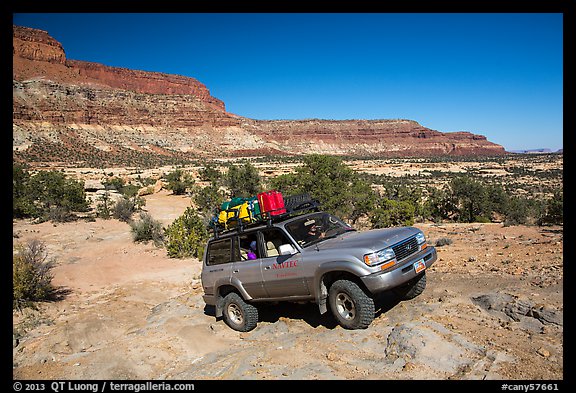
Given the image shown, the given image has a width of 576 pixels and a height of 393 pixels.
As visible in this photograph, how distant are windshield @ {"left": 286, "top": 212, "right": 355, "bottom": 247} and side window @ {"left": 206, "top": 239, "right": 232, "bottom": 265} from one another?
136 centimetres

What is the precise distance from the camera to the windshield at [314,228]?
6.26 m

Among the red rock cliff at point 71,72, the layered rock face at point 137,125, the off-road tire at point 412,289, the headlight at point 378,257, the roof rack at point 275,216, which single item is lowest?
the off-road tire at point 412,289

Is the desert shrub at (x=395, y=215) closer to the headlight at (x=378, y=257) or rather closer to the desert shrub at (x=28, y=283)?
the headlight at (x=378, y=257)

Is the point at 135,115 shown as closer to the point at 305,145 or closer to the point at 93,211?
the point at 305,145

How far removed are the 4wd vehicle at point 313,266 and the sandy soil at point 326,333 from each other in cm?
41

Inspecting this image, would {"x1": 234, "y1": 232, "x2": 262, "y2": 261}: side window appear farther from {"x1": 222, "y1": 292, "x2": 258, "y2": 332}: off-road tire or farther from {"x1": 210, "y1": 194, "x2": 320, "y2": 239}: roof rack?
{"x1": 222, "y1": 292, "x2": 258, "y2": 332}: off-road tire

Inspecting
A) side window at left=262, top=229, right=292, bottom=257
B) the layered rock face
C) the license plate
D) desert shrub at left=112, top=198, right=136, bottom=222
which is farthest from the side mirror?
the layered rock face

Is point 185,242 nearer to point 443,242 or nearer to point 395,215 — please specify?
point 443,242

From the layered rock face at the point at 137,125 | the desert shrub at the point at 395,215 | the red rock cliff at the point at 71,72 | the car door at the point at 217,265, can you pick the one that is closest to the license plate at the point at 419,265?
the car door at the point at 217,265

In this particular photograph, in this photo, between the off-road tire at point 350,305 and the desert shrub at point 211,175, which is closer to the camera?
the off-road tire at point 350,305

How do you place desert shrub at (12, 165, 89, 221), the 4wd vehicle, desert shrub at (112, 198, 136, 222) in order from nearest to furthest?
the 4wd vehicle < desert shrub at (12, 165, 89, 221) < desert shrub at (112, 198, 136, 222)

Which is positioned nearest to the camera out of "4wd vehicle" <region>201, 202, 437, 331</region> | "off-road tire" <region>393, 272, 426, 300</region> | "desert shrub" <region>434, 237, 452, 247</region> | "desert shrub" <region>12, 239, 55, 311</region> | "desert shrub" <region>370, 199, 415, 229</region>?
"4wd vehicle" <region>201, 202, 437, 331</region>

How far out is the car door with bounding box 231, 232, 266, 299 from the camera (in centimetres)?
638
